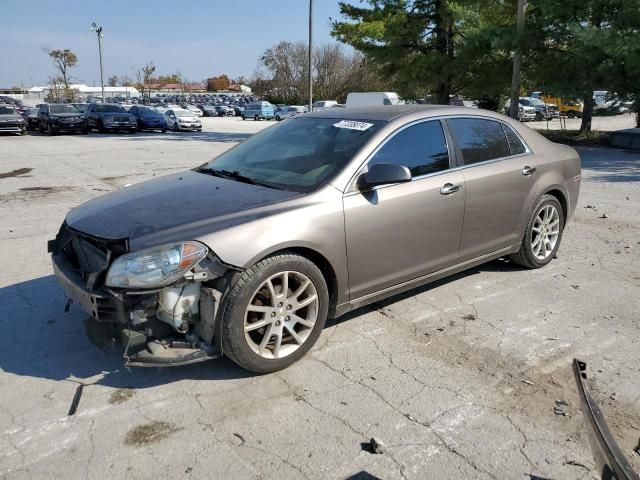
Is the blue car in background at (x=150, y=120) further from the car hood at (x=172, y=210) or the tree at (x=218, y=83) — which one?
the tree at (x=218, y=83)

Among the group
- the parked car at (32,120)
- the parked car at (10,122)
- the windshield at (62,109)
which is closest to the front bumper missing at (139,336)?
the parked car at (10,122)

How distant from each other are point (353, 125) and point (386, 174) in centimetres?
73

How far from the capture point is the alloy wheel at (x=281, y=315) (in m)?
3.19

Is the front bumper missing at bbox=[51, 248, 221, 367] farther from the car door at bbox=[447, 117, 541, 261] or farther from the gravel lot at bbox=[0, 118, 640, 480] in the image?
the car door at bbox=[447, 117, 541, 261]

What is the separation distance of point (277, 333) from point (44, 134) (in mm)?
30348

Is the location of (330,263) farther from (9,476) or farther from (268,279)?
(9,476)

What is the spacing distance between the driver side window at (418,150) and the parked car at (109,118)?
27.6 m

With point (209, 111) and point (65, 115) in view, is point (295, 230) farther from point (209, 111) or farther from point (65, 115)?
point (209, 111)

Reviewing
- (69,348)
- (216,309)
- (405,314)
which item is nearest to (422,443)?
(216,309)

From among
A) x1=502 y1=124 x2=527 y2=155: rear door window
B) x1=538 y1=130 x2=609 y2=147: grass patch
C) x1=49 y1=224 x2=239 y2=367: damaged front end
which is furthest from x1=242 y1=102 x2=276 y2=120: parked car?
x1=49 y1=224 x2=239 y2=367: damaged front end

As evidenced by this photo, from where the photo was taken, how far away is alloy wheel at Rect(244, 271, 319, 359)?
319cm

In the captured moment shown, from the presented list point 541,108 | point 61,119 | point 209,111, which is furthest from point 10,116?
point 541,108

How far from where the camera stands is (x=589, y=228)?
22.8 feet

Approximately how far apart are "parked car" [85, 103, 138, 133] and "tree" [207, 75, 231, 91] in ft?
356
